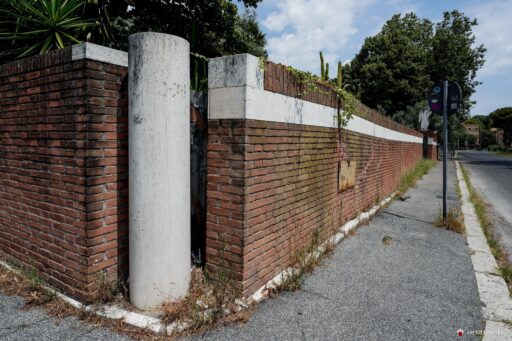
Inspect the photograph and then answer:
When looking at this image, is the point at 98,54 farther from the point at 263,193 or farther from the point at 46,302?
the point at 46,302

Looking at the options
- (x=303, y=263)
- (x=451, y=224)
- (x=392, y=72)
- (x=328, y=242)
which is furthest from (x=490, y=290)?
(x=392, y=72)

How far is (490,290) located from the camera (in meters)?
3.69

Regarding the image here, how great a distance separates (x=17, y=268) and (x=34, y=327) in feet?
4.07

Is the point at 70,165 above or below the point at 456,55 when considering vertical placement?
below

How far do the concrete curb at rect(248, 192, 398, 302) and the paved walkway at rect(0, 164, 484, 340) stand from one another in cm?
11

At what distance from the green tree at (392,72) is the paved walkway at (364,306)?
27681 millimetres

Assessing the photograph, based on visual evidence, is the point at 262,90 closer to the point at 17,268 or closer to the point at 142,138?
the point at 142,138

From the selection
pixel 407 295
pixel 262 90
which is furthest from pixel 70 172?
pixel 407 295

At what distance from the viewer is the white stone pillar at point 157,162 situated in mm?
2828

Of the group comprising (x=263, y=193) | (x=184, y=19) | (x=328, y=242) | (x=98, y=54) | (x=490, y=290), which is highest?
(x=184, y=19)

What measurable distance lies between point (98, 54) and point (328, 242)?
3.49 m

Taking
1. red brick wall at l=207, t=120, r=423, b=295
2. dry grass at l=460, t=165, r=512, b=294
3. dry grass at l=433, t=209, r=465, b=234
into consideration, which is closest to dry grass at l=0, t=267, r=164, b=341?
red brick wall at l=207, t=120, r=423, b=295

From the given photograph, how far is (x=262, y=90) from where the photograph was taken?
10.8 ft

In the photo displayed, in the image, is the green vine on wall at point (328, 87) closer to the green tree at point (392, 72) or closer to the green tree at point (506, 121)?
the green tree at point (392, 72)
